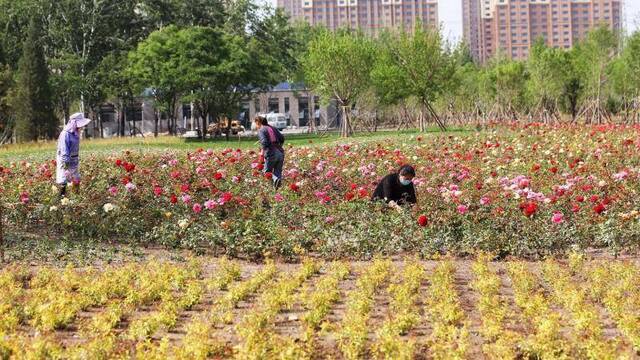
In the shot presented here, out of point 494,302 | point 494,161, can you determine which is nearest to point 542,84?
point 494,161

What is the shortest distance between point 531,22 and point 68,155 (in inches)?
5220

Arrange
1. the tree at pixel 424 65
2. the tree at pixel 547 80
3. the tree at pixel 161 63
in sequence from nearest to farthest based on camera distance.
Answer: the tree at pixel 424 65, the tree at pixel 161 63, the tree at pixel 547 80

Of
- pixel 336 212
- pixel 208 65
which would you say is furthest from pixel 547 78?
pixel 336 212

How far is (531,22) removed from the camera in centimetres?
13550

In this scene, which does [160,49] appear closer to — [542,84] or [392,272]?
[542,84]

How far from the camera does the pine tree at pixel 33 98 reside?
36219mm

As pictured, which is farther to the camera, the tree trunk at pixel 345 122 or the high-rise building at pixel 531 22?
the high-rise building at pixel 531 22

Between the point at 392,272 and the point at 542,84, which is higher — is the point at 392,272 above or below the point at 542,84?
below

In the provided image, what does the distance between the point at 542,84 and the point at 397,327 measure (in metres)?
38.0

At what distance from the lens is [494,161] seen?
14852mm

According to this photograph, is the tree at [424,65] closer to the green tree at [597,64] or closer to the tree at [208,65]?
the green tree at [597,64]

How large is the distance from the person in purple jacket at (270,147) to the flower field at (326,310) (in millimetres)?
4334

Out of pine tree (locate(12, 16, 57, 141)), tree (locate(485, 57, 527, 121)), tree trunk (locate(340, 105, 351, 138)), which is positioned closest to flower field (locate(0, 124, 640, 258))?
tree trunk (locate(340, 105, 351, 138))

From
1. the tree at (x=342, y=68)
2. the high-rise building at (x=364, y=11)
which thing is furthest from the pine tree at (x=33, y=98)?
the high-rise building at (x=364, y=11)
